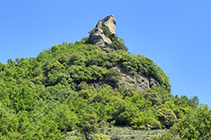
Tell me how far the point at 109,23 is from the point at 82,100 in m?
70.3

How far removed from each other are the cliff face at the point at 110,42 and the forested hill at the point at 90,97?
0.32 meters

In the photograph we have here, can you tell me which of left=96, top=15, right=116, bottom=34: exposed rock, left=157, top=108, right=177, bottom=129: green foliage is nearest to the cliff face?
left=96, top=15, right=116, bottom=34: exposed rock

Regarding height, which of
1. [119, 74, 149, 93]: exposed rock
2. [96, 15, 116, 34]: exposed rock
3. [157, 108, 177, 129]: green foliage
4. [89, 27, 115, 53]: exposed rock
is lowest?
[157, 108, 177, 129]: green foliage

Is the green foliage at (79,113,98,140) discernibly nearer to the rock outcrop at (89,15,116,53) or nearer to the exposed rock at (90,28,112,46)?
the rock outcrop at (89,15,116,53)

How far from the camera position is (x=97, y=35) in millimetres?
108938

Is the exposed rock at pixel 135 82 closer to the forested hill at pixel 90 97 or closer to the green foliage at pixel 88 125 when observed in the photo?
the forested hill at pixel 90 97

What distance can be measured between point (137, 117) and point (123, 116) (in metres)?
3.51

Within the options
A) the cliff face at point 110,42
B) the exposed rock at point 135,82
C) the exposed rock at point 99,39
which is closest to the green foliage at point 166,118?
the exposed rock at point 135,82

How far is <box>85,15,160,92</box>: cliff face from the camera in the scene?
8382 cm

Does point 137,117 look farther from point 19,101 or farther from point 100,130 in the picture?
point 19,101

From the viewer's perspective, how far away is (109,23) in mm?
125250

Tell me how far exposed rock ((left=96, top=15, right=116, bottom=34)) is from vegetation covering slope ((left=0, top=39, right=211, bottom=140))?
24.4 metres

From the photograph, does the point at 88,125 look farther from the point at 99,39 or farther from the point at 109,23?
the point at 109,23

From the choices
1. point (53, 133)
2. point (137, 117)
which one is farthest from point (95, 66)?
point (53, 133)
